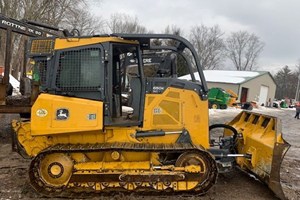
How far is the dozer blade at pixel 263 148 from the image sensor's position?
17.3ft

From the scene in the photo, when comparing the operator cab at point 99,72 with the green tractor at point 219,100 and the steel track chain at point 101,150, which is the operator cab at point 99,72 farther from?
the green tractor at point 219,100

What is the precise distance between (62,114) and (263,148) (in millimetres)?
3301

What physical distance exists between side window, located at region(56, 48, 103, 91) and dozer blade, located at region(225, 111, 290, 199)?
2903 mm

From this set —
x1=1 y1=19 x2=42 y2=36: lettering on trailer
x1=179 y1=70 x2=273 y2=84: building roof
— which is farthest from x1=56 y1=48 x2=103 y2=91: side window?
x1=179 y1=70 x2=273 y2=84: building roof

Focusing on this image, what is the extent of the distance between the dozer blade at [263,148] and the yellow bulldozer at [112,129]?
0.02 metres

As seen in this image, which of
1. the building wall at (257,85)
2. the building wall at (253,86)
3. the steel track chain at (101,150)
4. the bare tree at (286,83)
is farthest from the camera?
the bare tree at (286,83)

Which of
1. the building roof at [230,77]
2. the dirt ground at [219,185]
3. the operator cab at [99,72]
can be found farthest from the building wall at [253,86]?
the operator cab at [99,72]

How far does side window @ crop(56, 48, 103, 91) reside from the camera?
206 inches

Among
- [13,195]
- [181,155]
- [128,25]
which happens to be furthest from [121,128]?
[128,25]

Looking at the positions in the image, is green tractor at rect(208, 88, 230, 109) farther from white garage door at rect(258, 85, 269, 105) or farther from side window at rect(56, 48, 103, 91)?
side window at rect(56, 48, 103, 91)

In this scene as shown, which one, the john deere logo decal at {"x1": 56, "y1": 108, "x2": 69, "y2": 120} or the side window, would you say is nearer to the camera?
the john deere logo decal at {"x1": 56, "y1": 108, "x2": 69, "y2": 120}

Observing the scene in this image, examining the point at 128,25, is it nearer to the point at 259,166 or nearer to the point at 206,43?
the point at 206,43

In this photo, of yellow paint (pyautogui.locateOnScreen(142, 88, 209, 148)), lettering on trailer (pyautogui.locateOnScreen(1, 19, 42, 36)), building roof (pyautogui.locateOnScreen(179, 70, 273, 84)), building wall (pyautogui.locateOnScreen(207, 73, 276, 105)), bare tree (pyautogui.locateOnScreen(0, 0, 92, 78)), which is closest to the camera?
yellow paint (pyautogui.locateOnScreen(142, 88, 209, 148))

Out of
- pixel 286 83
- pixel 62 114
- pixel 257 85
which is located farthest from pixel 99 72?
pixel 286 83
